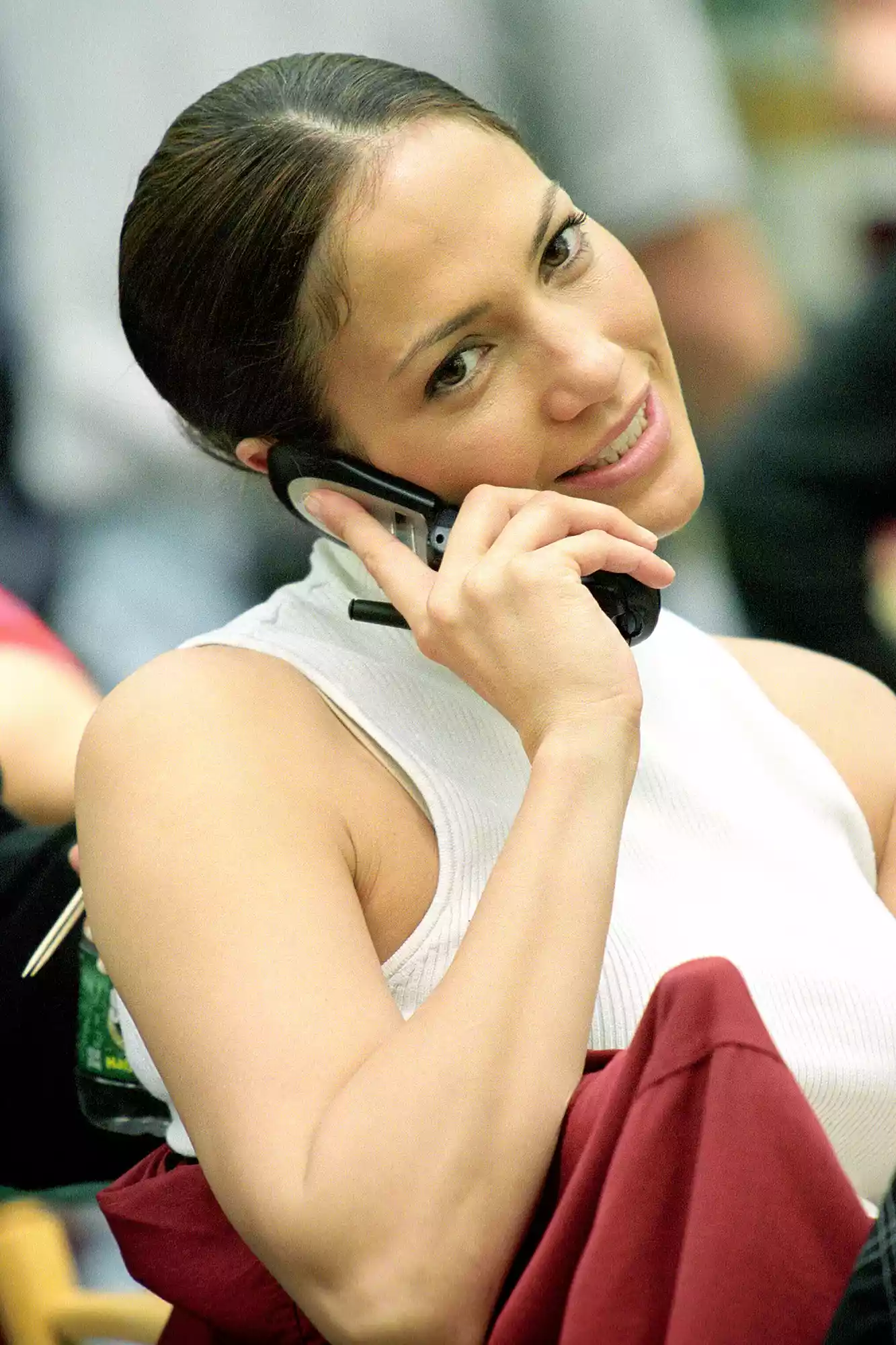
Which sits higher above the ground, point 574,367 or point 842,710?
point 574,367

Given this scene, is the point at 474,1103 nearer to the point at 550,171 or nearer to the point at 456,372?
the point at 456,372

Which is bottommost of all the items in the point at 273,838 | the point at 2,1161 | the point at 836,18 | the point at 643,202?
the point at 2,1161

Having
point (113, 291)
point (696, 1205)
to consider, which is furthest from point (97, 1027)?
point (113, 291)

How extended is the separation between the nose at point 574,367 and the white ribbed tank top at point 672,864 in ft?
0.73

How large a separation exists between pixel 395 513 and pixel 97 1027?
1.87ft

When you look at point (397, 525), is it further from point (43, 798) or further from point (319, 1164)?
point (43, 798)

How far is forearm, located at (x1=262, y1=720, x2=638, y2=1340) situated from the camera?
2.81 ft

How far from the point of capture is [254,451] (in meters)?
1.26

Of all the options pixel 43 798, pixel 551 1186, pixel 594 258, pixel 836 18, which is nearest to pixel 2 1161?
pixel 43 798

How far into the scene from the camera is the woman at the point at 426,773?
2.91ft

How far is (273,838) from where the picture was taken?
0.99m

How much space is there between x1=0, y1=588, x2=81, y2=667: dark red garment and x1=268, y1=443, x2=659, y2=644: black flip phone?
0.64 metres

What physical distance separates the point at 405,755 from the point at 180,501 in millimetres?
931

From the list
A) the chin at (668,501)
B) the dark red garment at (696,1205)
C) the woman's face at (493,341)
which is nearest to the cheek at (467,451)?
the woman's face at (493,341)
